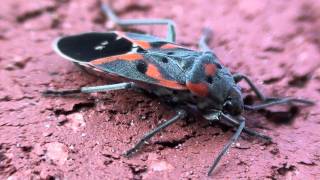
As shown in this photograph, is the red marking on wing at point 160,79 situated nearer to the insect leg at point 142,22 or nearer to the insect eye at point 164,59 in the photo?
the insect eye at point 164,59

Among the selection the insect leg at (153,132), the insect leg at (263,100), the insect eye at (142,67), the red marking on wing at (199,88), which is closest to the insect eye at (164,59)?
the insect eye at (142,67)

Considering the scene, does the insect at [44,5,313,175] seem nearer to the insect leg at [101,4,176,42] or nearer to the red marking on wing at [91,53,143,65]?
the red marking on wing at [91,53,143,65]

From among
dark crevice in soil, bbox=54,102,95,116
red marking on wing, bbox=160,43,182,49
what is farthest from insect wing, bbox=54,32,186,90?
dark crevice in soil, bbox=54,102,95,116

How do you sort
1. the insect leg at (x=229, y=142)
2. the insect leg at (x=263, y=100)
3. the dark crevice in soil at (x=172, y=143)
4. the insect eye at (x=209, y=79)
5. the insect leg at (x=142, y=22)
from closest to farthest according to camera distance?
the insect leg at (x=229, y=142)
the dark crevice in soil at (x=172, y=143)
the insect eye at (x=209, y=79)
the insect leg at (x=263, y=100)
the insect leg at (x=142, y=22)

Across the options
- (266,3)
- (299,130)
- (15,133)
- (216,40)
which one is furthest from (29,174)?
(266,3)

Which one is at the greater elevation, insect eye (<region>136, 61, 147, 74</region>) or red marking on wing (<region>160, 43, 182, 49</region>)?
red marking on wing (<region>160, 43, 182, 49</region>)

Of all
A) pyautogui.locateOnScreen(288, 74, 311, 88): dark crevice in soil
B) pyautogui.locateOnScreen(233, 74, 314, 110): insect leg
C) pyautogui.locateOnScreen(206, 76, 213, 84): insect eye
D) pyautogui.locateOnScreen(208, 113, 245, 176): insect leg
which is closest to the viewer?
pyautogui.locateOnScreen(208, 113, 245, 176): insect leg

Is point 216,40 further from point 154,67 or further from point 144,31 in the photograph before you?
point 154,67
